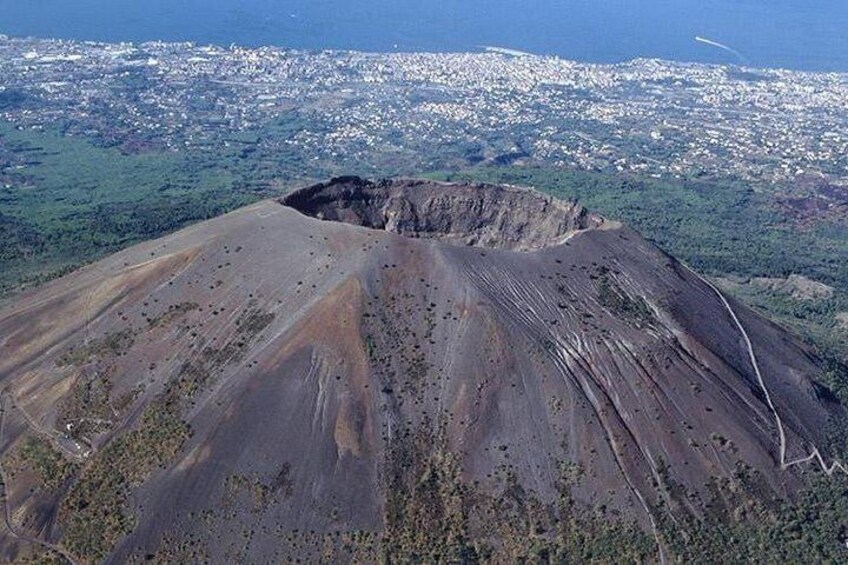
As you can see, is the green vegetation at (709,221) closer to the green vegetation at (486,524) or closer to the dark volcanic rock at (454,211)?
the dark volcanic rock at (454,211)

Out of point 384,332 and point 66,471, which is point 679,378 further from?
point 66,471

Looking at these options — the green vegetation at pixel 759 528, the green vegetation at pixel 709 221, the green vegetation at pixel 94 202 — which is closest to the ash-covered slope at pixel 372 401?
the green vegetation at pixel 759 528

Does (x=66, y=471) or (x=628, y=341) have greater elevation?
(x=628, y=341)

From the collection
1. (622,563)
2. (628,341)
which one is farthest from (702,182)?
(622,563)

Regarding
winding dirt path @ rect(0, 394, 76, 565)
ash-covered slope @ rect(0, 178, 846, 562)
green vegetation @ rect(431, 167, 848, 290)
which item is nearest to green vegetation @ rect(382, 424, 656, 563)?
ash-covered slope @ rect(0, 178, 846, 562)

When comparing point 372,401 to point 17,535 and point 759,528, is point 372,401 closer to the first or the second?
point 17,535

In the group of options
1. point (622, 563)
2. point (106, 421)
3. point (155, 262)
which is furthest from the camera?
point (155, 262)

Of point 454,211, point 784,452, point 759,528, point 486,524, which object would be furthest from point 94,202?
point 759,528
